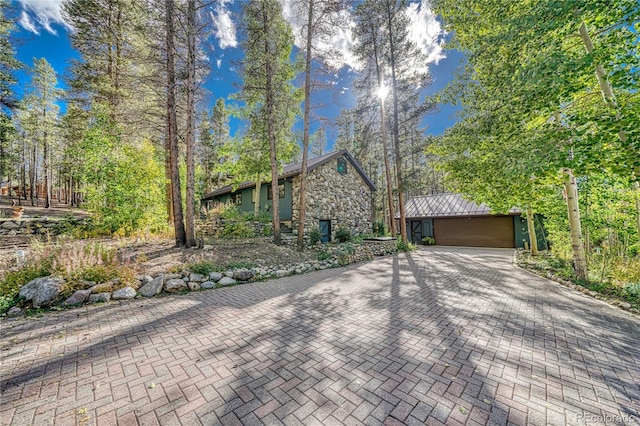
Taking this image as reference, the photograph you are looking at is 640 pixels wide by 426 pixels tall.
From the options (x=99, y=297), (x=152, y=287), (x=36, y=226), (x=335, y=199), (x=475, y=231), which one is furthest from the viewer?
(x=475, y=231)

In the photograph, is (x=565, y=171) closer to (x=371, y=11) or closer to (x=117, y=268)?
(x=117, y=268)

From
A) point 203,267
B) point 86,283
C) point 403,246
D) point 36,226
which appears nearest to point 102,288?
point 86,283

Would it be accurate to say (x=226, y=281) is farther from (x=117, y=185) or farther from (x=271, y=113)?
(x=271, y=113)

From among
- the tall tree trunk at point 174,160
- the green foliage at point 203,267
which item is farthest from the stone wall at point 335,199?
the green foliage at point 203,267

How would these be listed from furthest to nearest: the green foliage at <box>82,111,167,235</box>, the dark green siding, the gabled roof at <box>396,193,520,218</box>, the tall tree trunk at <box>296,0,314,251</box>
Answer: the gabled roof at <box>396,193,520,218</box>
the dark green siding
the tall tree trunk at <box>296,0,314,251</box>
the green foliage at <box>82,111,167,235</box>

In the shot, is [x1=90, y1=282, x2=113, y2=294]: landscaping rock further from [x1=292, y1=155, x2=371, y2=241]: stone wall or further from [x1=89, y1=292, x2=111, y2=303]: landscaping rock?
[x1=292, y1=155, x2=371, y2=241]: stone wall

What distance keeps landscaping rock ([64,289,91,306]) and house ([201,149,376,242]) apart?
8.49m

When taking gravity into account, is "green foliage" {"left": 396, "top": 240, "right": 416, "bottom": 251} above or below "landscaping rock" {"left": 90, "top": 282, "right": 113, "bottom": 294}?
below

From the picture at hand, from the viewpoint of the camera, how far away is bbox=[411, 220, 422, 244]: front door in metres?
19.1

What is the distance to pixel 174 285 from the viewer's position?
5.11m

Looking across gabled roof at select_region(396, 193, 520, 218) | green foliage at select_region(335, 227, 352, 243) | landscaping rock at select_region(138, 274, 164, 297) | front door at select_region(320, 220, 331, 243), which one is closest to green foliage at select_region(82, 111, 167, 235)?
landscaping rock at select_region(138, 274, 164, 297)

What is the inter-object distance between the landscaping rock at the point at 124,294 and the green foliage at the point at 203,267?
4.10 feet

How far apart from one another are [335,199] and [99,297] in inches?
430

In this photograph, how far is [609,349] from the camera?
9.92ft
